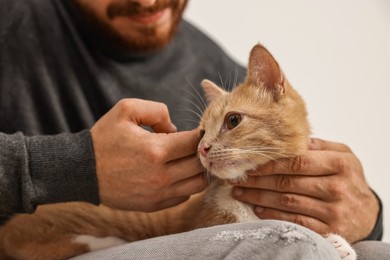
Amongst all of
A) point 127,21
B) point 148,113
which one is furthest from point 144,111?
point 127,21

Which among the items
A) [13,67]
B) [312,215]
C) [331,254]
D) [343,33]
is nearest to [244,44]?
[343,33]

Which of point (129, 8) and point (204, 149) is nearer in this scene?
point (204, 149)

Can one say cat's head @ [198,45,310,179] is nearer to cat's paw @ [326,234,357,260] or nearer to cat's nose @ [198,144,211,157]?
cat's nose @ [198,144,211,157]

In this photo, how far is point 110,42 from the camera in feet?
5.49

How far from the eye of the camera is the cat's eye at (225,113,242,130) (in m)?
1.11

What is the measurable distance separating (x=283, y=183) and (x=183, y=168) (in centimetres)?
26

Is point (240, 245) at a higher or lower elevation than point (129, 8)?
lower

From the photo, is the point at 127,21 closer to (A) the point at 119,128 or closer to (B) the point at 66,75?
(B) the point at 66,75

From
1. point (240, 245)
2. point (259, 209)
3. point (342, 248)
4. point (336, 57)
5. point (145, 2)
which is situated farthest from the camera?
point (336, 57)

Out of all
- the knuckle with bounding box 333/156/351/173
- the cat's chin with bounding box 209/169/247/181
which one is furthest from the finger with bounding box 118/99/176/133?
the knuckle with bounding box 333/156/351/173

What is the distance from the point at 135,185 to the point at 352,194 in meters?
0.59

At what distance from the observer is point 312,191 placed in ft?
3.72

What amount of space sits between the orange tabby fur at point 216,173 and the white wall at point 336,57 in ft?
4.49

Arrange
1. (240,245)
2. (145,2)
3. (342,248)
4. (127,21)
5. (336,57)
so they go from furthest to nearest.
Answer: (336,57), (127,21), (145,2), (342,248), (240,245)
